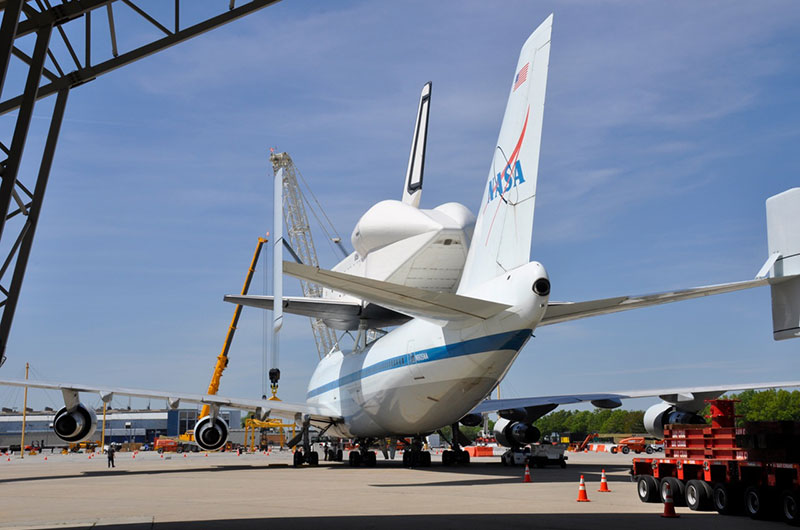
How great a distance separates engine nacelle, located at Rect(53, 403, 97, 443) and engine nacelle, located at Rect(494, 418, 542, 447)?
15.0 meters

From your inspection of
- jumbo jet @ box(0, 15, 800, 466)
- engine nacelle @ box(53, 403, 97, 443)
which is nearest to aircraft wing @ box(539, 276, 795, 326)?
jumbo jet @ box(0, 15, 800, 466)

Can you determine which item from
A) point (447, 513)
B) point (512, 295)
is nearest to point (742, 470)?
point (447, 513)

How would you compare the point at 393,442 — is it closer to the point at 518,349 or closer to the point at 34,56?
Answer: the point at 518,349

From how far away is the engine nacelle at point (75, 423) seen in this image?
28219 millimetres

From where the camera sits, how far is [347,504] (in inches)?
599

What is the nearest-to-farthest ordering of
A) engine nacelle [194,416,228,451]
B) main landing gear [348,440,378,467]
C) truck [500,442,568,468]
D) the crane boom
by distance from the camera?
truck [500,442,568,468] → engine nacelle [194,416,228,451] → main landing gear [348,440,378,467] → the crane boom

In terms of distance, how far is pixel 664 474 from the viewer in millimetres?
15062

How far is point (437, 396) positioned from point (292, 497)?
6.56 m

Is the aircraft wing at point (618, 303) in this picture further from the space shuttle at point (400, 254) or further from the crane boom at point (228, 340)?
the crane boom at point (228, 340)

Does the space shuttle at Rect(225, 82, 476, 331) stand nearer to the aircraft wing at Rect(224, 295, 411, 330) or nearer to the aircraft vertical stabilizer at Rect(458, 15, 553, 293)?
the aircraft wing at Rect(224, 295, 411, 330)

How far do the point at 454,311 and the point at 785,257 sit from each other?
9.69 metres

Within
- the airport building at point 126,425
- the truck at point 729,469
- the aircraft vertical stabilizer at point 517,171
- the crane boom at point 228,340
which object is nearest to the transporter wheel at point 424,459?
the aircraft vertical stabilizer at point 517,171

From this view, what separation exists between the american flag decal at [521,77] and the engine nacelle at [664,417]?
1156cm

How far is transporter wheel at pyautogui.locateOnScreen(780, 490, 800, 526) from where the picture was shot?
11281 mm
